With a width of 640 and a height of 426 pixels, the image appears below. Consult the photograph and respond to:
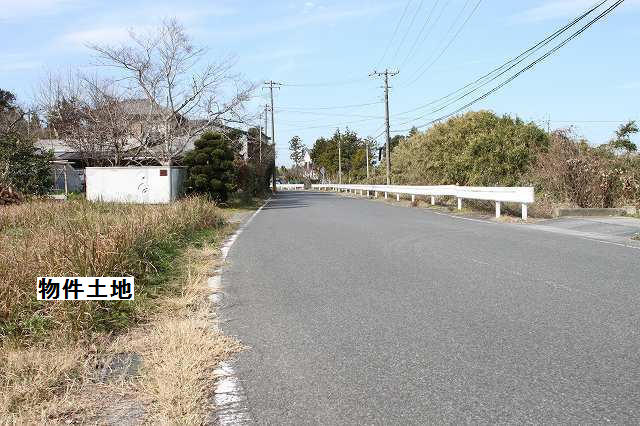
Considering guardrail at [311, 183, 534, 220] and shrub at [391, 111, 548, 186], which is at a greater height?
shrub at [391, 111, 548, 186]

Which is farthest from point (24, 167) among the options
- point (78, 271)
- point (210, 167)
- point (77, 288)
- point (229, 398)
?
point (229, 398)

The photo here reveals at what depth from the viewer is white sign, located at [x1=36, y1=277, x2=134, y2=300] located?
4879mm

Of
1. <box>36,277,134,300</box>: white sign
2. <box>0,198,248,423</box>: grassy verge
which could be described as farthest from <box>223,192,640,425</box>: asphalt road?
<box>36,277,134,300</box>: white sign

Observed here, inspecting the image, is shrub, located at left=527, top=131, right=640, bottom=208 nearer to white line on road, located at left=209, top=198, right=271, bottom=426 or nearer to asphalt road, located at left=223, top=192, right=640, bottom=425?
asphalt road, located at left=223, top=192, right=640, bottom=425

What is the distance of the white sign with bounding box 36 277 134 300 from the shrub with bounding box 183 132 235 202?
1924 cm

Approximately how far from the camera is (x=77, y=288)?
493 cm

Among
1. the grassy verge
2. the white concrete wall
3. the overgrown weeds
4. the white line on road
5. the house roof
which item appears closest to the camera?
the white line on road

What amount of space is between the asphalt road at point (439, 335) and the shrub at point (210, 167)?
1576 centimetres

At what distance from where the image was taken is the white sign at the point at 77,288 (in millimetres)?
4879

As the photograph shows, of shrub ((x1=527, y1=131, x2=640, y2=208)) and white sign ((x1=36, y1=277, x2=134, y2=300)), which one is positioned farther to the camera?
shrub ((x1=527, y1=131, x2=640, y2=208))

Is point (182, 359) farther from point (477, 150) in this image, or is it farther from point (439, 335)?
point (477, 150)

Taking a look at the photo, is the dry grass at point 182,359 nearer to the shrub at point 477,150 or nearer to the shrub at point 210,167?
the shrub at point 210,167

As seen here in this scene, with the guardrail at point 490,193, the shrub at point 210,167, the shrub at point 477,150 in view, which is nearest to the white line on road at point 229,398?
the guardrail at point 490,193

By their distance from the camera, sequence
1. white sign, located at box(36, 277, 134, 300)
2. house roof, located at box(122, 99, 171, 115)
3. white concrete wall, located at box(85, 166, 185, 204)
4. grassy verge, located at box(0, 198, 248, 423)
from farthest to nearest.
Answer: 1. house roof, located at box(122, 99, 171, 115)
2. white concrete wall, located at box(85, 166, 185, 204)
3. white sign, located at box(36, 277, 134, 300)
4. grassy verge, located at box(0, 198, 248, 423)
